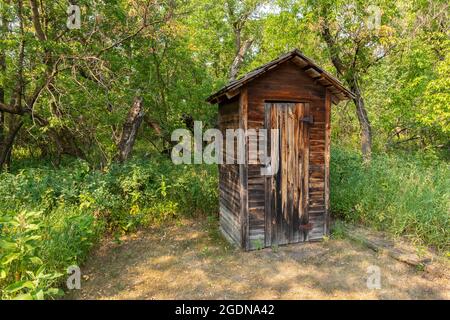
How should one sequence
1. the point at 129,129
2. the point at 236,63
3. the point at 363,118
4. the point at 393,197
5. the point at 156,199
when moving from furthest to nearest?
the point at 236,63 < the point at 363,118 < the point at 129,129 < the point at 156,199 < the point at 393,197

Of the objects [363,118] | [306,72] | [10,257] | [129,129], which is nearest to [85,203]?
[10,257]

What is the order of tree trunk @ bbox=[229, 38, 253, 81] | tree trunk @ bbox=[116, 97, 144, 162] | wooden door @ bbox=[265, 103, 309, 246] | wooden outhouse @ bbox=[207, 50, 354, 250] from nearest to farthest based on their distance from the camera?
wooden outhouse @ bbox=[207, 50, 354, 250], wooden door @ bbox=[265, 103, 309, 246], tree trunk @ bbox=[116, 97, 144, 162], tree trunk @ bbox=[229, 38, 253, 81]

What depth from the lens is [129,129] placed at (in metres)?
7.55

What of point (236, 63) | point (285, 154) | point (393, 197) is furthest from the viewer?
point (236, 63)

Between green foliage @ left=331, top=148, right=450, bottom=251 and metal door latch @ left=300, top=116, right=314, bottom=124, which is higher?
metal door latch @ left=300, top=116, right=314, bottom=124

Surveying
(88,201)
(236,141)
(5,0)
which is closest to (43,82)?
(5,0)

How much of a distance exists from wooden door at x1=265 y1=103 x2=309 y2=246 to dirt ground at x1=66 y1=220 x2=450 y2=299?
0.38 meters

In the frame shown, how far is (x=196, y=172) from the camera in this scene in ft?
26.5

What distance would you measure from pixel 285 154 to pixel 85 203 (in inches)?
161

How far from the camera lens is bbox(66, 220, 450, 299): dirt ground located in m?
4.03

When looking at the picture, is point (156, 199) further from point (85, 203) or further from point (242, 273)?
point (242, 273)

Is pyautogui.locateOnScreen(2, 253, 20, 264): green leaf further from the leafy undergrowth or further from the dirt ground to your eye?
the dirt ground

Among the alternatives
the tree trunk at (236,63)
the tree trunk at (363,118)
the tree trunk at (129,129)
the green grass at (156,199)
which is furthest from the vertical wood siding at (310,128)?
the tree trunk at (236,63)

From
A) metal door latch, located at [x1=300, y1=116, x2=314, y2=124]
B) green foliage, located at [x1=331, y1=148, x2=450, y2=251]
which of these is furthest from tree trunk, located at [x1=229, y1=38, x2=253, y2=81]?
metal door latch, located at [x1=300, y1=116, x2=314, y2=124]
